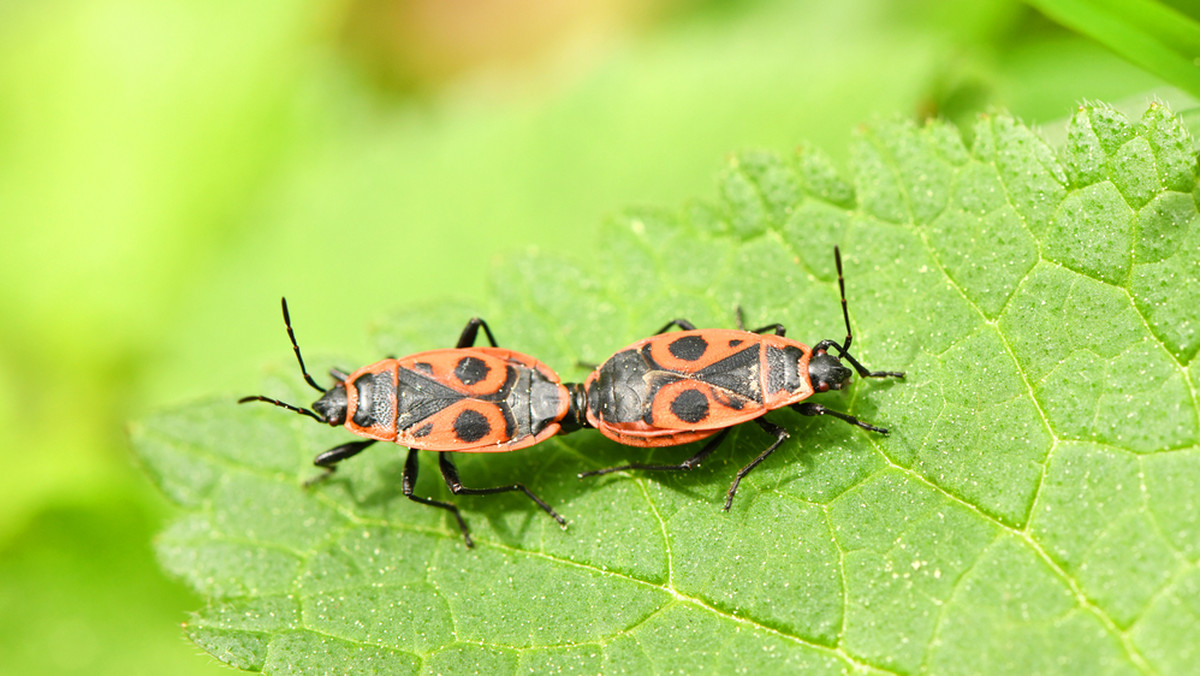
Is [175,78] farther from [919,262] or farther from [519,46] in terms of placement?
[919,262]

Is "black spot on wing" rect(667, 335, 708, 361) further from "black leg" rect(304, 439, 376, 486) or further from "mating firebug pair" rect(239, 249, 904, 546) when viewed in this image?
"black leg" rect(304, 439, 376, 486)

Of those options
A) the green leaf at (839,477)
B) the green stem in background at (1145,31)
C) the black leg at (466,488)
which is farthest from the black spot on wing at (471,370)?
the green stem in background at (1145,31)

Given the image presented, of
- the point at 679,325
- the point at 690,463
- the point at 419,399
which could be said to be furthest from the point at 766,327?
the point at 419,399

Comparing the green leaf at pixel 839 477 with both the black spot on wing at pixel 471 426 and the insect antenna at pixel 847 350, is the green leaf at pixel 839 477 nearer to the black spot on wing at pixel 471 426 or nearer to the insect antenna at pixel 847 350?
the insect antenna at pixel 847 350

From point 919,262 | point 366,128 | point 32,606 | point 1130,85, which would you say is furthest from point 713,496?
point 366,128

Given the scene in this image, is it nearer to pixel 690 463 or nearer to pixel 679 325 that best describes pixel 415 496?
pixel 690 463

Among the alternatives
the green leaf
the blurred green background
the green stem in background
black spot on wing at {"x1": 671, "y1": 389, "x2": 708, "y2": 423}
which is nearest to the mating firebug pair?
black spot on wing at {"x1": 671, "y1": 389, "x2": 708, "y2": 423}
